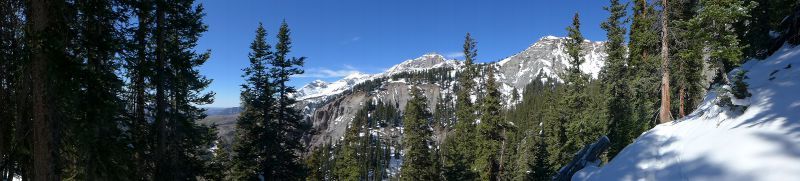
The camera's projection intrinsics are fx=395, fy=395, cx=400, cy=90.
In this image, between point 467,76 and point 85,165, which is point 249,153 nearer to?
point 85,165

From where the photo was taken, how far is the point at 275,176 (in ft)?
71.9

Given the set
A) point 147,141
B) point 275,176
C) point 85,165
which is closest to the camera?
point 85,165

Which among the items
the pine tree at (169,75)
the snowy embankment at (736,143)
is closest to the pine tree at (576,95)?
the snowy embankment at (736,143)

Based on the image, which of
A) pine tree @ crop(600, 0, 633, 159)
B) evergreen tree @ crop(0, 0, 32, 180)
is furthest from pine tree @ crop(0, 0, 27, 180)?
pine tree @ crop(600, 0, 633, 159)

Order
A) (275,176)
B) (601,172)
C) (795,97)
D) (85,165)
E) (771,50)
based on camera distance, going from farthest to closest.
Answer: (275,176)
(771,50)
(601,172)
(85,165)
(795,97)

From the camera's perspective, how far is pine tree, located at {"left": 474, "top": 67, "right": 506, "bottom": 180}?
90.9ft

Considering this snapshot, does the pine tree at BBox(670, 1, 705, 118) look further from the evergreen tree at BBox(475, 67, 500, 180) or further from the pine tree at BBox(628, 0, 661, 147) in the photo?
the evergreen tree at BBox(475, 67, 500, 180)

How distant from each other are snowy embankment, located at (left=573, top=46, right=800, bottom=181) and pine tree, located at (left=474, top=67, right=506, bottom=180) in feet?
45.6

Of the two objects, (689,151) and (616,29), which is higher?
(616,29)

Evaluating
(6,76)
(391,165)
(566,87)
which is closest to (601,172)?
(6,76)

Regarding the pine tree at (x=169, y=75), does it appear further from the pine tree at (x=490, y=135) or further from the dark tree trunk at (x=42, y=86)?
the pine tree at (x=490, y=135)

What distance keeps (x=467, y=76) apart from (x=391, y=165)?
9372 centimetres

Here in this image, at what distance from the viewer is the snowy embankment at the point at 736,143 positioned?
22.9ft

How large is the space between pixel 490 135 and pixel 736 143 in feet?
65.6
